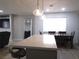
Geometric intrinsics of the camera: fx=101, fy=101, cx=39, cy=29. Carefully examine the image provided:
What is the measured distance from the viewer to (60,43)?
659 cm

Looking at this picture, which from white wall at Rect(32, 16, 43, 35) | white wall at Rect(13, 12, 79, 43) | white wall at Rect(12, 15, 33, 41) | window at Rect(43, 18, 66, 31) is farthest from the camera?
white wall at Rect(12, 15, 33, 41)

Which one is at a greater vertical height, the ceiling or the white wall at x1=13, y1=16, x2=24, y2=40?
the ceiling

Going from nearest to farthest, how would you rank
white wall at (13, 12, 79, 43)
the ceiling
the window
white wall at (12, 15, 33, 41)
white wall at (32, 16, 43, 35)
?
the ceiling < white wall at (13, 12, 79, 43) < the window < white wall at (32, 16, 43, 35) < white wall at (12, 15, 33, 41)

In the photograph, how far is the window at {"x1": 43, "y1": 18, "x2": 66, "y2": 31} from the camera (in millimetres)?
8492

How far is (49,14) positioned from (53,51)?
6993 millimetres

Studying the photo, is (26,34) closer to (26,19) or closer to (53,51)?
(26,19)

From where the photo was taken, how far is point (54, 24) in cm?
866

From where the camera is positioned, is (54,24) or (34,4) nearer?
(34,4)

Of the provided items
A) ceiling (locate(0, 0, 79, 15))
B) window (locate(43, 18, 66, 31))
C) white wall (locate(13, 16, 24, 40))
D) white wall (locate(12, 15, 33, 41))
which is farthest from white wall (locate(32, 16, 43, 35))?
ceiling (locate(0, 0, 79, 15))

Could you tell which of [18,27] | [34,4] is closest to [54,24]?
[18,27]

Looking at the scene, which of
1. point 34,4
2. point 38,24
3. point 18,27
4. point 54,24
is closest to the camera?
point 34,4

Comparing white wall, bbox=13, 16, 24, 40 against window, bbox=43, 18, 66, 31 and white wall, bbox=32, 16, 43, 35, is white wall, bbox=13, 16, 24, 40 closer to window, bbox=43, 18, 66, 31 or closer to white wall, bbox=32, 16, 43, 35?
white wall, bbox=32, 16, 43, 35

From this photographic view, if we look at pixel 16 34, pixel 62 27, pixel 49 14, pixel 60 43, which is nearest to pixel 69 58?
pixel 60 43

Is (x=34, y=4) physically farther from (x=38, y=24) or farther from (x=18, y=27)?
(x=18, y=27)
